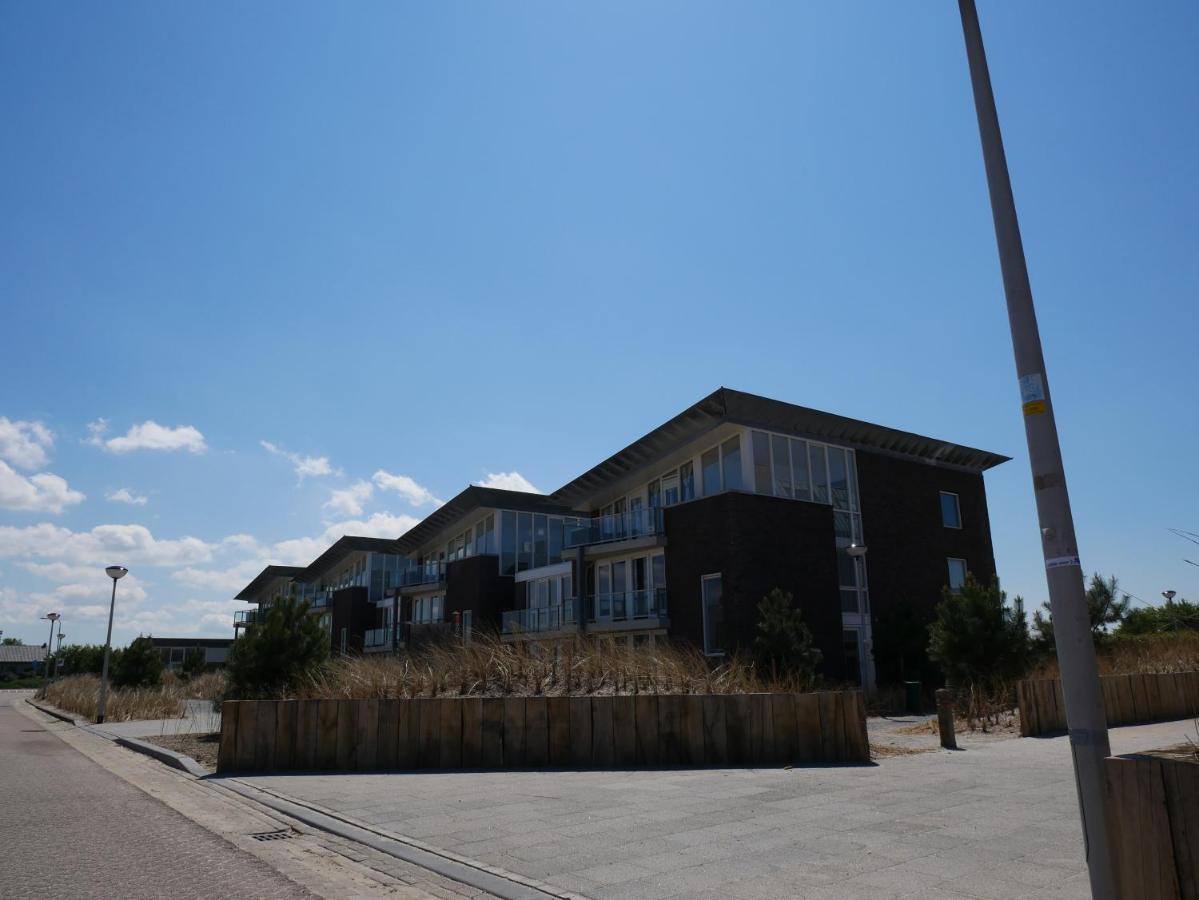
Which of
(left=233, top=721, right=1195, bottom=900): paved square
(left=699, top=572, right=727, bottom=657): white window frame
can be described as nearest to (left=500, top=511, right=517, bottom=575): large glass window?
(left=699, top=572, right=727, bottom=657): white window frame

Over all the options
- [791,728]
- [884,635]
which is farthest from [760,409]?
[791,728]

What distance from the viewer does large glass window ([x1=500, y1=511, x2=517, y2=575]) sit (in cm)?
3731

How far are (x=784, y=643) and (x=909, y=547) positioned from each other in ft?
31.4

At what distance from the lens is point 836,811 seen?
777 cm

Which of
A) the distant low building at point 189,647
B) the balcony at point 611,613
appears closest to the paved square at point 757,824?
the balcony at point 611,613

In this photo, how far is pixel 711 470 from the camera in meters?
26.6

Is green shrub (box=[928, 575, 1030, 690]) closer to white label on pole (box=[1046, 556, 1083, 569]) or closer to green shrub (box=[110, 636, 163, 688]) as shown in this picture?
white label on pole (box=[1046, 556, 1083, 569])

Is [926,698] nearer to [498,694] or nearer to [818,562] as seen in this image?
[818,562]

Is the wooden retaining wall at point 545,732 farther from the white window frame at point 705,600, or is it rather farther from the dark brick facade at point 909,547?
the dark brick facade at point 909,547

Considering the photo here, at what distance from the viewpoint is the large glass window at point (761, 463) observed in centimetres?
2495

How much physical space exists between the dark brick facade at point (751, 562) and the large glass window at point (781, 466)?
0.61 metres

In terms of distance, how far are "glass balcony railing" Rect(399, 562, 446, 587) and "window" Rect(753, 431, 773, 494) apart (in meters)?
20.2

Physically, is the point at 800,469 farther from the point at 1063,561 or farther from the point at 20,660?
the point at 20,660

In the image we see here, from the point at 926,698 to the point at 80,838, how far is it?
22.1m
